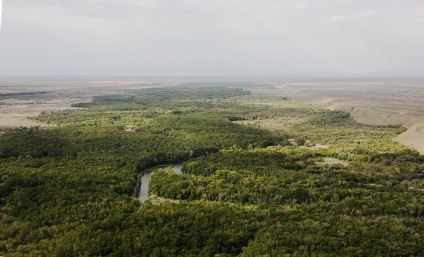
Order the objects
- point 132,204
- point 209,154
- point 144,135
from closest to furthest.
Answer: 1. point 132,204
2. point 209,154
3. point 144,135

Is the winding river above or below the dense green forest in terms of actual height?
below

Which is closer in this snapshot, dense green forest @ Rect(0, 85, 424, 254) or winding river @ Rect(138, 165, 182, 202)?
dense green forest @ Rect(0, 85, 424, 254)

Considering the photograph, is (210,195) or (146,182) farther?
(146,182)

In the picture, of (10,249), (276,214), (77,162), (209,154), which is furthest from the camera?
(209,154)

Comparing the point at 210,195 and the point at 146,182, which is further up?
the point at 210,195

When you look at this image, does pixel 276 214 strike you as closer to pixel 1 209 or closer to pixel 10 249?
pixel 10 249

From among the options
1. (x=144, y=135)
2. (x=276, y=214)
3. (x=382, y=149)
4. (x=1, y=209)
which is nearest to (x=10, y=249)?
(x=1, y=209)

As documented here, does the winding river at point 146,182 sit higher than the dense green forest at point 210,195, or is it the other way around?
the dense green forest at point 210,195

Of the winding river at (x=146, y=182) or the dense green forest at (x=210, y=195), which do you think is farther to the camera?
the winding river at (x=146, y=182)
